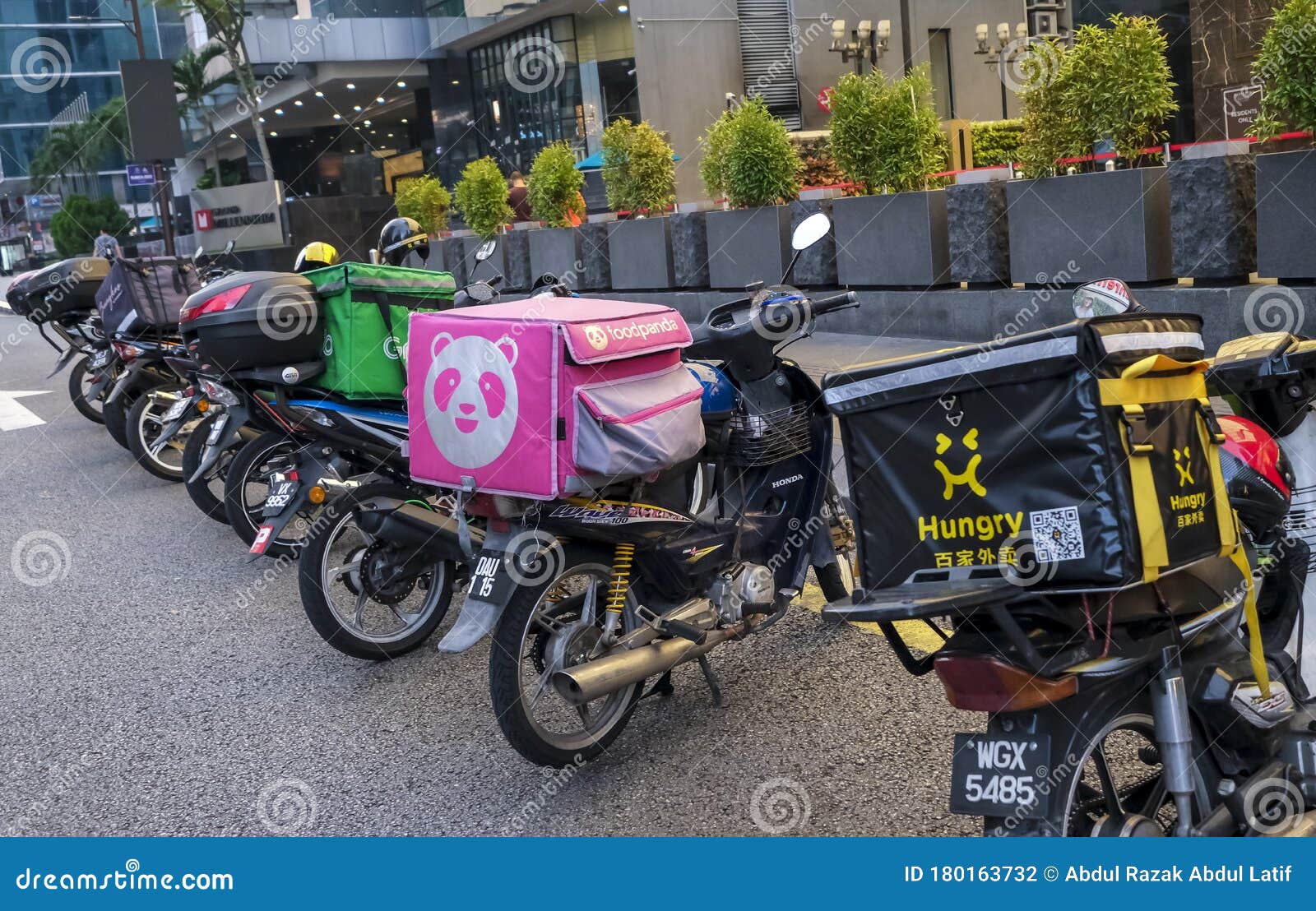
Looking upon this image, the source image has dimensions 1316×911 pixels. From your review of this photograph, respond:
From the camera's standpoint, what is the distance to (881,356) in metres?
9.80

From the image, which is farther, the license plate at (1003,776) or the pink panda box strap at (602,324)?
the pink panda box strap at (602,324)

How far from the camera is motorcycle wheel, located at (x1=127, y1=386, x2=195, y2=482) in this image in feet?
28.1

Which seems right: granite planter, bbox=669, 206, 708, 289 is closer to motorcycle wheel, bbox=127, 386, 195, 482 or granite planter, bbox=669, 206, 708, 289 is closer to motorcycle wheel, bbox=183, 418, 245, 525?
motorcycle wheel, bbox=127, 386, 195, 482

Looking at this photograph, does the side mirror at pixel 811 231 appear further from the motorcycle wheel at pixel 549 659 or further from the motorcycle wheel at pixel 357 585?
the motorcycle wheel at pixel 357 585

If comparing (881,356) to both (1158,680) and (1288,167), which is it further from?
(1158,680)

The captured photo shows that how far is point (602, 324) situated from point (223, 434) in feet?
11.1

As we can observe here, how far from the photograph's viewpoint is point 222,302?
557 cm

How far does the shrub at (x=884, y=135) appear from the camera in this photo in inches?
419

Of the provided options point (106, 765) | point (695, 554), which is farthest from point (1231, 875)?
point (106, 765)

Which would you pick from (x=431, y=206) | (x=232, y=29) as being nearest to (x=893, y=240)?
(x=431, y=206)

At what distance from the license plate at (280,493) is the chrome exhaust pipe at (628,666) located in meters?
2.27

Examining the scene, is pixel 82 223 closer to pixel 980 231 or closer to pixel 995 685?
pixel 980 231

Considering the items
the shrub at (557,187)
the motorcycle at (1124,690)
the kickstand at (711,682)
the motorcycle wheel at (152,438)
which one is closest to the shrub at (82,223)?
the shrub at (557,187)

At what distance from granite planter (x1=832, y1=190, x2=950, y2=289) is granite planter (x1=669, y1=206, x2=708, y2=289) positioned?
7.01ft
